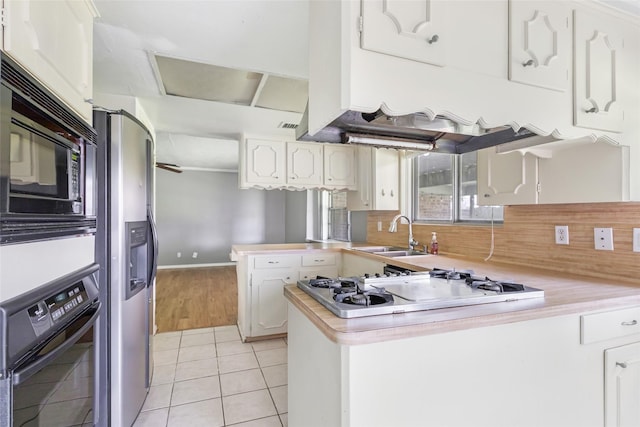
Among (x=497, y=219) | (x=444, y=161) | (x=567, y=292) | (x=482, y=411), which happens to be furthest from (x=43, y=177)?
(x=444, y=161)

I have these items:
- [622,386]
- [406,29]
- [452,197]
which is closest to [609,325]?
[622,386]

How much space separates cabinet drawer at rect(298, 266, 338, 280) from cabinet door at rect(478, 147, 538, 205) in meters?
1.58

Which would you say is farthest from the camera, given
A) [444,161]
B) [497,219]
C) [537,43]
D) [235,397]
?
[444,161]

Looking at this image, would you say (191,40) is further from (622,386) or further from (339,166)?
(622,386)

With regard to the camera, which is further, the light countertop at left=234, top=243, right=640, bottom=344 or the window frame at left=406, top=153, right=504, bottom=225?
the window frame at left=406, top=153, right=504, bottom=225

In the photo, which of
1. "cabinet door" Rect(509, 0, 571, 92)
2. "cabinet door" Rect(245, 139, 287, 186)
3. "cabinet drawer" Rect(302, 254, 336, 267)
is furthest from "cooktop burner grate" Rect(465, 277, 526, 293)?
"cabinet door" Rect(245, 139, 287, 186)

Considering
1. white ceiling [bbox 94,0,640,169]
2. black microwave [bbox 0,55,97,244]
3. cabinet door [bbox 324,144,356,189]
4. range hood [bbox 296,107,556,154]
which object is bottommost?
black microwave [bbox 0,55,97,244]

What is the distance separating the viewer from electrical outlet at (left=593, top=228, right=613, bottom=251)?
1.63m

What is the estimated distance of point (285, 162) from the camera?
11.9 feet

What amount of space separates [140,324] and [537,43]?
2389 millimetres

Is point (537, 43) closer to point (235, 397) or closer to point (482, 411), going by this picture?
point (482, 411)

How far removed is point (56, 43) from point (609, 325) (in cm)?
234

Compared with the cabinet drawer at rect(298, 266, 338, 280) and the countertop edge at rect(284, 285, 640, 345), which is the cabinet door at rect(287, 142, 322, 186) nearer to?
the cabinet drawer at rect(298, 266, 338, 280)

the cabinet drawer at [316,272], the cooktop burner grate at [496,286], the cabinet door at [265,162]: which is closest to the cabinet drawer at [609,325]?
the cooktop burner grate at [496,286]
